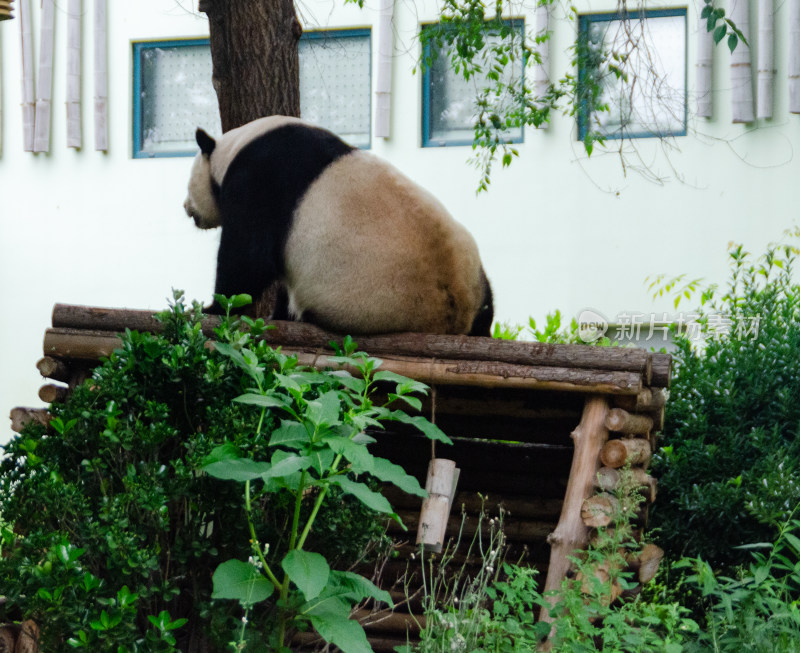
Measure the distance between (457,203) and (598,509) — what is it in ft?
23.1

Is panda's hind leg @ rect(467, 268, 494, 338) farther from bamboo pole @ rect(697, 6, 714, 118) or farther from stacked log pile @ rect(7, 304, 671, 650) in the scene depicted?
bamboo pole @ rect(697, 6, 714, 118)

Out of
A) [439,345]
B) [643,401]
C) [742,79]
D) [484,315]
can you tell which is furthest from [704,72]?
[439,345]

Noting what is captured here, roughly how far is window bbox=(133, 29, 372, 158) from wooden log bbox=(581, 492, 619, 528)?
7.64m

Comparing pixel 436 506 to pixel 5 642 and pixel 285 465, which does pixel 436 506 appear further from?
pixel 5 642

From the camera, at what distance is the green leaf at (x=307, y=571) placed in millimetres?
2631

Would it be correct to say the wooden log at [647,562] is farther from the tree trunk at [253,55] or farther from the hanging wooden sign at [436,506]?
the tree trunk at [253,55]

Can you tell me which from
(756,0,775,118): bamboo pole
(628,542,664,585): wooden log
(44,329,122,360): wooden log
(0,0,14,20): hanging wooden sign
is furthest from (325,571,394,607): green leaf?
(756,0,775,118): bamboo pole

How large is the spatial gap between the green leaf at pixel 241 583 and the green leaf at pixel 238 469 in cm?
24

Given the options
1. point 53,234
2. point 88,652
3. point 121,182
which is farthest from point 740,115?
point 88,652

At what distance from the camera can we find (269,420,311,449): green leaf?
2830 mm

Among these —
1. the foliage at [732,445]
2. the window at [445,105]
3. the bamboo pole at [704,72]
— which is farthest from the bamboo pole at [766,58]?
the foliage at [732,445]

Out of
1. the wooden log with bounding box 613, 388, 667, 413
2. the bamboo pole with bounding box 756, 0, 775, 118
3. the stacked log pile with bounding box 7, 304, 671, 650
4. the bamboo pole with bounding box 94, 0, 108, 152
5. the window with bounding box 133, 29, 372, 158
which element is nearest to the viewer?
the stacked log pile with bounding box 7, 304, 671, 650

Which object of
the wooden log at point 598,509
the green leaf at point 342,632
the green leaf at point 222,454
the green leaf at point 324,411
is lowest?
the green leaf at point 342,632

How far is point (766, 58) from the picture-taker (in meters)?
9.57
